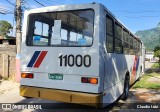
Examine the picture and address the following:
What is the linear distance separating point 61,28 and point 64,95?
1736 mm

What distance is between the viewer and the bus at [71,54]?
626 centimetres

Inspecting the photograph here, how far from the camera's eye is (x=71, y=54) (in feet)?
→ 21.4

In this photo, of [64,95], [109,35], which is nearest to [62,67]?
[64,95]

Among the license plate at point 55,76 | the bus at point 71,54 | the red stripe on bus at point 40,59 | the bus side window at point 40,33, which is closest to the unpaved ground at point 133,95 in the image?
the bus at point 71,54

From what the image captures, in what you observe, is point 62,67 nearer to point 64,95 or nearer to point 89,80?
point 64,95

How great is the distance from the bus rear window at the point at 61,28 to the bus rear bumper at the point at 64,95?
3.96ft

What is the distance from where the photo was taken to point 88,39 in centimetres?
642

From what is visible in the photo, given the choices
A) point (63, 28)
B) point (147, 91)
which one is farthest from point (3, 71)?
point (63, 28)

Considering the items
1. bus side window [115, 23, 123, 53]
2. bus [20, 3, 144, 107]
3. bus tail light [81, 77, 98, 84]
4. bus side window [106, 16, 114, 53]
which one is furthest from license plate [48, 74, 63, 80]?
bus side window [115, 23, 123, 53]

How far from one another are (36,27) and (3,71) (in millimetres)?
8029

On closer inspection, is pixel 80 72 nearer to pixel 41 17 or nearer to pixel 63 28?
pixel 63 28

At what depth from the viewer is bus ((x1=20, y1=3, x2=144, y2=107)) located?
6.26 metres

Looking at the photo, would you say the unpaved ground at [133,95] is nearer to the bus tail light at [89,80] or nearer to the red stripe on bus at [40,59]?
the bus tail light at [89,80]

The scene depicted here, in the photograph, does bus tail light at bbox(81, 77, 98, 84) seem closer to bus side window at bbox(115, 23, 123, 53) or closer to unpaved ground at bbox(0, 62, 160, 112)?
bus side window at bbox(115, 23, 123, 53)
